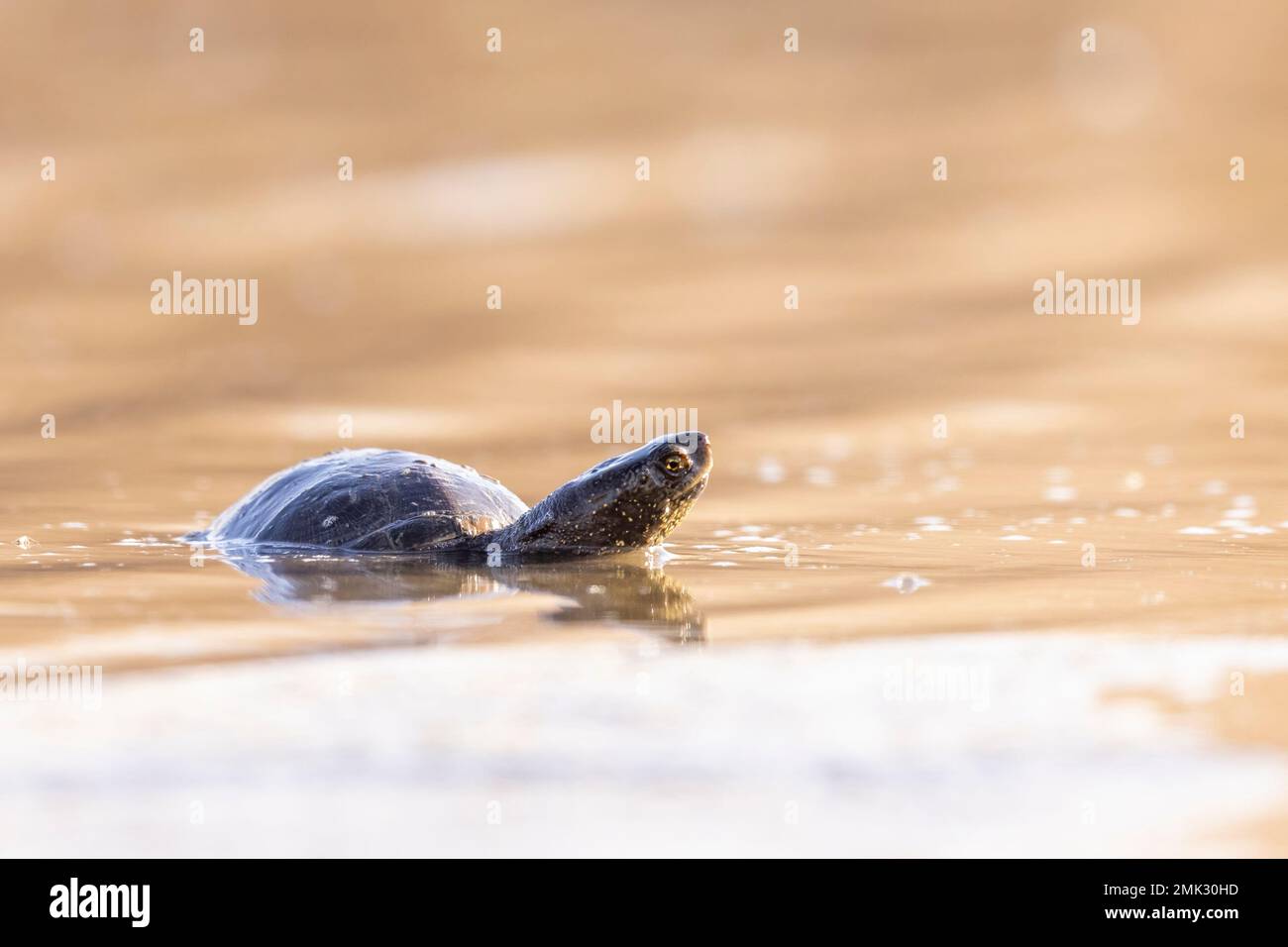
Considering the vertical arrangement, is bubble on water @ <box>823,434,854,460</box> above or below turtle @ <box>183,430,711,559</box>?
above

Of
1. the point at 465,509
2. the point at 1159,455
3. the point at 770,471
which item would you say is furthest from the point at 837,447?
the point at 465,509

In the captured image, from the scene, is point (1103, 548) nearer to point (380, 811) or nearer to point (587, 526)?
point (587, 526)

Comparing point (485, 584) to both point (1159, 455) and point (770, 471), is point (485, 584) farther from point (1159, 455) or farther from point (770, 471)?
point (1159, 455)

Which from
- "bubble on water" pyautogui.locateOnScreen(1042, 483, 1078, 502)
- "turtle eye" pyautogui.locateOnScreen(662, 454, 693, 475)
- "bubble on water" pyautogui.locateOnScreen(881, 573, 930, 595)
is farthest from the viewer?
"bubble on water" pyautogui.locateOnScreen(1042, 483, 1078, 502)

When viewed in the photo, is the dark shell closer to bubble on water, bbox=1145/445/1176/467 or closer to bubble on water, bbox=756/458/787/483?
bubble on water, bbox=756/458/787/483

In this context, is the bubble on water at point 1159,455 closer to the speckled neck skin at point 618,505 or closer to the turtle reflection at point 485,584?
the speckled neck skin at point 618,505

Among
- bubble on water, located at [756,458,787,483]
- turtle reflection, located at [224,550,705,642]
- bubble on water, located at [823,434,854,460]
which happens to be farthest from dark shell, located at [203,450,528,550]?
bubble on water, located at [823,434,854,460]

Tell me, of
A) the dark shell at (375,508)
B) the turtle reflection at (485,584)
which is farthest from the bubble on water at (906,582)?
the dark shell at (375,508)
